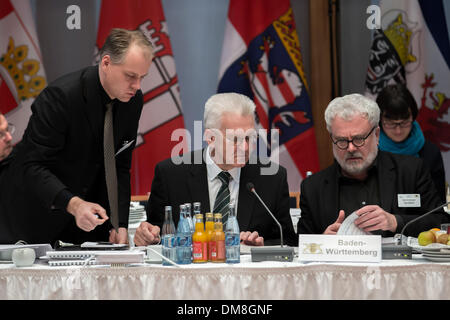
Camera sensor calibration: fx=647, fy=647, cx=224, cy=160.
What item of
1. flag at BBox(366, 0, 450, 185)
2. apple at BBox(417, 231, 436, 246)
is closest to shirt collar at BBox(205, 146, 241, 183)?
apple at BBox(417, 231, 436, 246)

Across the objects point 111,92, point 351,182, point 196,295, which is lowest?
point 196,295

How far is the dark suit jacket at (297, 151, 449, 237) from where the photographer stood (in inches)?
123

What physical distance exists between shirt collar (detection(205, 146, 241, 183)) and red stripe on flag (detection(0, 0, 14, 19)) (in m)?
3.33

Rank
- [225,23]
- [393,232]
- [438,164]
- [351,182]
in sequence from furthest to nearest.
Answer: [225,23], [438,164], [351,182], [393,232]

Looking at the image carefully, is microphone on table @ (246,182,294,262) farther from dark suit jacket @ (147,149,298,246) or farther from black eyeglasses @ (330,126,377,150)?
black eyeglasses @ (330,126,377,150)

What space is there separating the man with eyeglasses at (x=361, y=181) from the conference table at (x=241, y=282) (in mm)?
653

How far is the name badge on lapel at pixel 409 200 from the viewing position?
3006mm

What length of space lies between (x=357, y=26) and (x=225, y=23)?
121cm

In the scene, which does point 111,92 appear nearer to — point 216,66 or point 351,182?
point 351,182

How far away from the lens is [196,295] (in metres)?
2.34

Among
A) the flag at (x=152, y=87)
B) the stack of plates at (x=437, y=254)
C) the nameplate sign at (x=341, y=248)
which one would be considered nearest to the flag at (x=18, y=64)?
the flag at (x=152, y=87)

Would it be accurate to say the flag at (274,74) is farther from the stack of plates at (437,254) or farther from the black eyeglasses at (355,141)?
the stack of plates at (437,254)

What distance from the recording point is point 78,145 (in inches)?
119

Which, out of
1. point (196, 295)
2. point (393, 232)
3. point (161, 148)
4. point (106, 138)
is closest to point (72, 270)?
point (196, 295)
